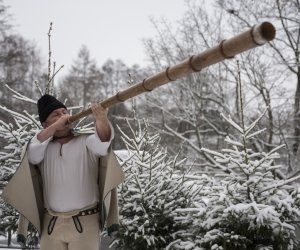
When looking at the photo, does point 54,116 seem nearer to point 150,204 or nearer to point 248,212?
point 150,204

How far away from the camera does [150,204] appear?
4.07m

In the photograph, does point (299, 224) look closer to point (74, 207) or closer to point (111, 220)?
point (111, 220)

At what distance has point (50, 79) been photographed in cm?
475

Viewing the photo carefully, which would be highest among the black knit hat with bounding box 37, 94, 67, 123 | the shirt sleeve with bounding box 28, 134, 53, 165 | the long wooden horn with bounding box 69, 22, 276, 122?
the black knit hat with bounding box 37, 94, 67, 123

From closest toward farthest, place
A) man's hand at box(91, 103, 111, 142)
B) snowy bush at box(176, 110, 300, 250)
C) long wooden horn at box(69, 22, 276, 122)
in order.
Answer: long wooden horn at box(69, 22, 276, 122)
man's hand at box(91, 103, 111, 142)
snowy bush at box(176, 110, 300, 250)

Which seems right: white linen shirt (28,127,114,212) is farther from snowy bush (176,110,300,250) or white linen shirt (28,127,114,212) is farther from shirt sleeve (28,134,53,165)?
snowy bush (176,110,300,250)

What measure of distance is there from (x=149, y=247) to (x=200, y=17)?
9247 millimetres

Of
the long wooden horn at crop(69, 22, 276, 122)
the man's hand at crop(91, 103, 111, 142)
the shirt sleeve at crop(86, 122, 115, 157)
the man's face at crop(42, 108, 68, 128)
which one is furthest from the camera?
the man's face at crop(42, 108, 68, 128)

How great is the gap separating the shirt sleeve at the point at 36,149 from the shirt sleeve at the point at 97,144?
28 cm

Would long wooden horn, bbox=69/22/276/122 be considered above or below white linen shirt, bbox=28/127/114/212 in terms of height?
above

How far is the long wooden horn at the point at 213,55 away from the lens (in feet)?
4.58

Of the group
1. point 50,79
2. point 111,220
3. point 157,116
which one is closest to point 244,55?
point 157,116

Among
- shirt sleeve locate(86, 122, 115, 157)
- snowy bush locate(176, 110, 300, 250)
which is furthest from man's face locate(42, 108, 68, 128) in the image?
snowy bush locate(176, 110, 300, 250)

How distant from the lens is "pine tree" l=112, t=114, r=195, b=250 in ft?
13.0
